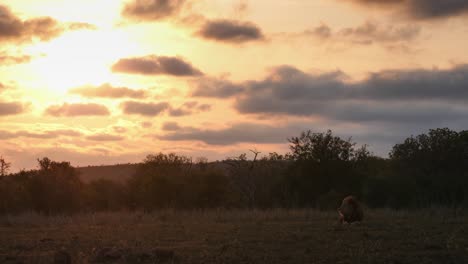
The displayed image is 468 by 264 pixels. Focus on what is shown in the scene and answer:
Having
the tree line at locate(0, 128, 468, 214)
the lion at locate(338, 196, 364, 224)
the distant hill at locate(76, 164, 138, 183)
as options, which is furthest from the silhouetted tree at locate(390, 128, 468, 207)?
the distant hill at locate(76, 164, 138, 183)

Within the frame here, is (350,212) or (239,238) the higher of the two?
(350,212)

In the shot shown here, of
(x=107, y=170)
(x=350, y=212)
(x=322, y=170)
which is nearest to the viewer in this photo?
(x=350, y=212)

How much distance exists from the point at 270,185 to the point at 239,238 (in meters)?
25.5

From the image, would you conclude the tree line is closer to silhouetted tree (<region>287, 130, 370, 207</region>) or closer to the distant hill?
silhouetted tree (<region>287, 130, 370, 207</region>)

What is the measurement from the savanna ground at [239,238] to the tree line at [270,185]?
9.28 metres

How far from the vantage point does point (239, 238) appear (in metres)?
21.2

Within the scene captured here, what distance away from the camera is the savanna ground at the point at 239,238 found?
15.9m

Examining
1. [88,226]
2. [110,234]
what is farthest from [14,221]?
[110,234]

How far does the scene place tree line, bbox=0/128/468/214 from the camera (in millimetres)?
42938

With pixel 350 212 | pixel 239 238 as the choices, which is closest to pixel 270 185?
pixel 350 212

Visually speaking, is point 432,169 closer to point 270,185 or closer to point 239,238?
point 270,185

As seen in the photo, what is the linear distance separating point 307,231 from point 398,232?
307cm

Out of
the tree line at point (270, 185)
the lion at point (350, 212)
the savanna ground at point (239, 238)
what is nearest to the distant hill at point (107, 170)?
the tree line at point (270, 185)

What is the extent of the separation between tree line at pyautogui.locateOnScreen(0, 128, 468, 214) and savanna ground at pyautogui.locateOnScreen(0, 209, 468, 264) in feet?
30.5
